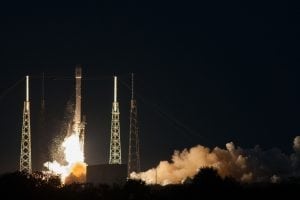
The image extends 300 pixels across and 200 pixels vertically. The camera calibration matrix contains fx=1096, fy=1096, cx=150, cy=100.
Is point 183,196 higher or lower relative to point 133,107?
lower

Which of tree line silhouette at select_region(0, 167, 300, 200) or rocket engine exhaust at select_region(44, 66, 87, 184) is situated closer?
tree line silhouette at select_region(0, 167, 300, 200)

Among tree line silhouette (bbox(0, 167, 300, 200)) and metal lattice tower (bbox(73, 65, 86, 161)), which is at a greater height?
metal lattice tower (bbox(73, 65, 86, 161))

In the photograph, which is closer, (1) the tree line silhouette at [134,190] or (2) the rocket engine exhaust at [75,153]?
(1) the tree line silhouette at [134,190]

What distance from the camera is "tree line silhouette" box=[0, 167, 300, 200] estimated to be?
7288cm

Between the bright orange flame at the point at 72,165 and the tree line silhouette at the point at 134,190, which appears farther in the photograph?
the bright orange flame at the point at 72,165

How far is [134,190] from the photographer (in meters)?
81.1

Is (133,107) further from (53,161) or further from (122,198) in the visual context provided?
(122,198)

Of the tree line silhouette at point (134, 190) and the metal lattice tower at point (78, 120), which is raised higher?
the metal lattice tower at point (78, 120)

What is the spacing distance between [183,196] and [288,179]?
33.1 meters

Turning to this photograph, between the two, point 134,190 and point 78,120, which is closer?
point 134,190

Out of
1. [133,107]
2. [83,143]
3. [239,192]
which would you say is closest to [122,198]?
[239,192]

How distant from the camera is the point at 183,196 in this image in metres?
73.8

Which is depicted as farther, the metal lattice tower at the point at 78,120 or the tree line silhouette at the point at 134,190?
the metal lattice tower at the point at 78,120

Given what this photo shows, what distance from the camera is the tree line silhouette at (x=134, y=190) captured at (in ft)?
239
